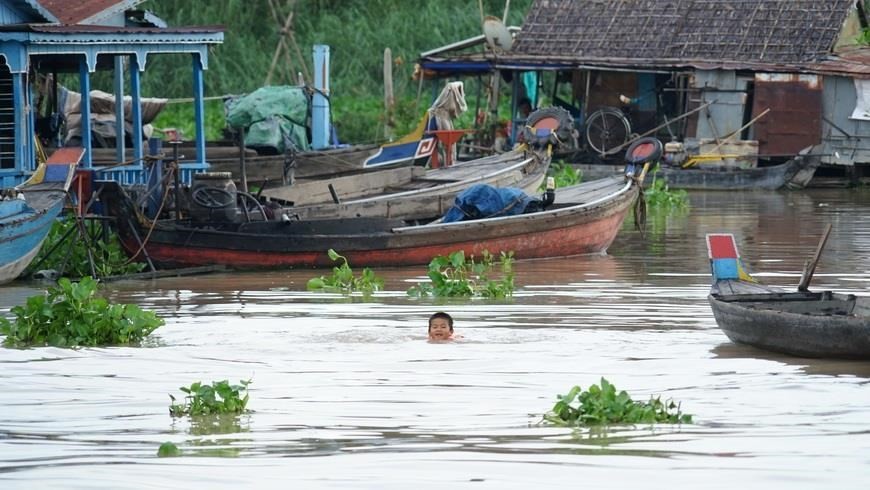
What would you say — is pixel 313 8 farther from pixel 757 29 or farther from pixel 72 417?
pixel 72 417

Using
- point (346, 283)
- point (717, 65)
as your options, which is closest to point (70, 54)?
point (346, 283)

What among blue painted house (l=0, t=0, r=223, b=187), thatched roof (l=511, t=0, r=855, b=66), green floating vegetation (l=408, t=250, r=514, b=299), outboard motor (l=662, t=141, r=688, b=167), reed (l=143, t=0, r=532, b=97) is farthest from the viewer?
reed (l=143, t=0, r=532, b=97)

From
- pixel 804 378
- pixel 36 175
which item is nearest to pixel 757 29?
pixel 36 175

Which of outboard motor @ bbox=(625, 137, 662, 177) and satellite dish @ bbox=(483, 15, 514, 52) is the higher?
satellite dish @ bbox=(483, 15, 514, 52)

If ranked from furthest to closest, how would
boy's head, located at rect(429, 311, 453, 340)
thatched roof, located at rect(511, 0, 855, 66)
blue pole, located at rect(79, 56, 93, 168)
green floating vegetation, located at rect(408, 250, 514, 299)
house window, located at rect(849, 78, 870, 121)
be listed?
thatched roof, located at rect(511, 0, 855, 66) < house window, located at rect(849, 78, 870, 121) < blue pole, located at rect(79, 56, 93, 168) < green floating vegetation, located at rect(408, 250, 514, 299) < boy's head, located at rect(429, 311, 453, 340)

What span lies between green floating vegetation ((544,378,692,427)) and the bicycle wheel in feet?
60.9

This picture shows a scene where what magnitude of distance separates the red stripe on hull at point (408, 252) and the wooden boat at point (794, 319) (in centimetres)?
470

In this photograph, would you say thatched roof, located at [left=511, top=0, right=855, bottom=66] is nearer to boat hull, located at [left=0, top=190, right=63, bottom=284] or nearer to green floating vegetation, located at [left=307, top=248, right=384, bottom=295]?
green floating vegetation, located at [left=307, top=248, right=384, bottom=295]

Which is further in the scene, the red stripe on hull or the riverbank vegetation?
the riverbank vegetation

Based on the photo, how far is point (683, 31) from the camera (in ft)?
91.6

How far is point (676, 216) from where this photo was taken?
22297 millimetres

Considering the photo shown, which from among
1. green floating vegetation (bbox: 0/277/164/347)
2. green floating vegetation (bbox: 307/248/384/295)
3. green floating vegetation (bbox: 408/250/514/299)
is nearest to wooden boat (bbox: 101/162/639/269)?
green floating vegetation (bbox: 408/250/514/299)

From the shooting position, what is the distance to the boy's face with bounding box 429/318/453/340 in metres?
11.1

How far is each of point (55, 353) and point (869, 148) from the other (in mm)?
18449
